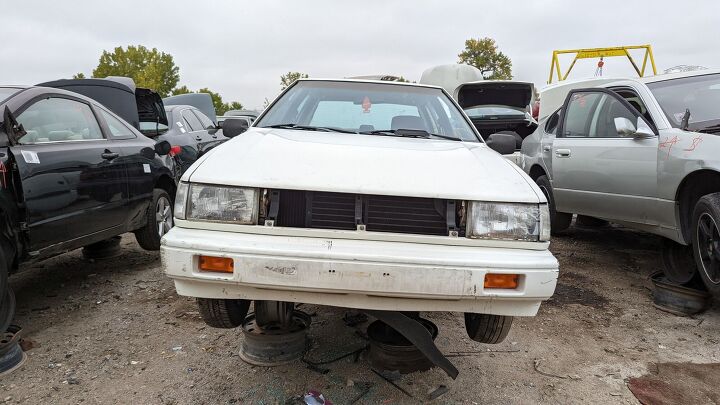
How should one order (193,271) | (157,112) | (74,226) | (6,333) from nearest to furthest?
(193,271) < (6,333) < (74,226) < (157,112)

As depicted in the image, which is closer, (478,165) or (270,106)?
(478,165)

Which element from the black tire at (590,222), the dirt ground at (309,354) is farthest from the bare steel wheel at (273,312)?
the black tire at (590,222)

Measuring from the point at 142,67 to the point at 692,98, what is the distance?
44.6 meters

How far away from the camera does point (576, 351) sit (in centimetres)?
325

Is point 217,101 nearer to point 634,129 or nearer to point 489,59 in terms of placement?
point 489,59

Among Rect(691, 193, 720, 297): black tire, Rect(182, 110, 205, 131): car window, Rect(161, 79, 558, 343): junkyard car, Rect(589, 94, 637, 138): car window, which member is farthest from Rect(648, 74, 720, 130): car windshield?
Rect(182, 110, 205, 131): car window

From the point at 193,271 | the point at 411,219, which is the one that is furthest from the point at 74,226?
the point at 411,219

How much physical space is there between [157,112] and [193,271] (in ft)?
15.5

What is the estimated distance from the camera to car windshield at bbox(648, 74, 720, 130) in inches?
162

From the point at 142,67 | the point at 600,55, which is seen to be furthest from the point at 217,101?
the point at 600,55

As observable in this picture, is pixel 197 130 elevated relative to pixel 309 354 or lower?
elevated

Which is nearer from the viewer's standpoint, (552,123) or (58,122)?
(58,122)

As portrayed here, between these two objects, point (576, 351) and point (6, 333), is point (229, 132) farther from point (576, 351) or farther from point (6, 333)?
point (576, 351)

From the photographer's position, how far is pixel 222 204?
7.48 ft
